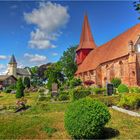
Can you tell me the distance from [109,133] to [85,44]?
54.8 m

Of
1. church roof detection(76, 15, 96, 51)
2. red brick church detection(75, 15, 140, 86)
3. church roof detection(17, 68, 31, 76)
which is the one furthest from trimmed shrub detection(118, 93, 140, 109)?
church roof detection(17, 68, 31, 76)

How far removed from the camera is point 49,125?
11.7 metres

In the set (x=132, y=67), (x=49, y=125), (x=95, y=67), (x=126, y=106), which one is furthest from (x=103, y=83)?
(x=49, y=125)

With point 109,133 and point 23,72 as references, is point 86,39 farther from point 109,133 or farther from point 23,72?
point 109,133

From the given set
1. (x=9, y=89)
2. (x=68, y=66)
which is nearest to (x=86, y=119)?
(x=9, y=89)

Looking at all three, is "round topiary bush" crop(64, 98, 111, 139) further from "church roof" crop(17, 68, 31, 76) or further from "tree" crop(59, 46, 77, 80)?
"church roof" crop(17, 68, 31, 76)

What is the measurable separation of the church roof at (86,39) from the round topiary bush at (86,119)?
54350 millimetres

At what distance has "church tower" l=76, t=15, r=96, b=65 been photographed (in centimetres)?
6322

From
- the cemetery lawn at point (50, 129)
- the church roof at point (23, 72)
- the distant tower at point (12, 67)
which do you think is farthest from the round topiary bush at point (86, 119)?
the church roof at point (23, 72)

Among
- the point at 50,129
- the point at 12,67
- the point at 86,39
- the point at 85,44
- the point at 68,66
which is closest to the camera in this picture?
the point at 50,129

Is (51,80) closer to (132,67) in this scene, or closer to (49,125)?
(132,67)

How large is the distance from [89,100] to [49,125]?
3056 millimetres

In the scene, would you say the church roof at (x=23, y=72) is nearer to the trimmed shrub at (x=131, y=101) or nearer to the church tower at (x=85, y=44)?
the church tower at (x=85, y=44)

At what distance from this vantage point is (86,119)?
899 cm
